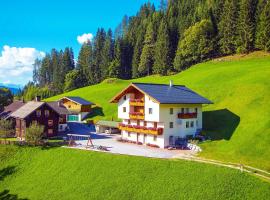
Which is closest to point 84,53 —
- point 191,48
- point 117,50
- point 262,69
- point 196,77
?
point 117,50

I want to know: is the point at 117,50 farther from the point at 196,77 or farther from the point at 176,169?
the point at 176,169

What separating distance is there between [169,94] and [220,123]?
10463 millimetres

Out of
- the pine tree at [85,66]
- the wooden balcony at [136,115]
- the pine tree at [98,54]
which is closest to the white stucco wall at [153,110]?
the wooden balcony at [136,115]

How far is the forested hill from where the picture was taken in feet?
331

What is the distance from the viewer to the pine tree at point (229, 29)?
340ft

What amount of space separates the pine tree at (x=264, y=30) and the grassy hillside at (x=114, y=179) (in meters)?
64.4

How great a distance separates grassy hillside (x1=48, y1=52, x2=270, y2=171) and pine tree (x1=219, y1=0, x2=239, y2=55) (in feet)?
12.1

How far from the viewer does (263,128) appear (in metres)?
50.9

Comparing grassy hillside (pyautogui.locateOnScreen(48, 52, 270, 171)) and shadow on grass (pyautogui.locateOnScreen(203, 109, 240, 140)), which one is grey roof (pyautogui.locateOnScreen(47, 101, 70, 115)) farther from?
shadow on grass (pyautogui.locateOnScreen(203, 109, 240, 140))

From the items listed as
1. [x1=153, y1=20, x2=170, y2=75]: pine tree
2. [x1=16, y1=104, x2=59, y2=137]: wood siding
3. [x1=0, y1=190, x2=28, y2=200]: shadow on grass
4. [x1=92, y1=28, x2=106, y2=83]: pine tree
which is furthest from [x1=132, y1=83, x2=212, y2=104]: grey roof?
[x1=92, y1=28, x2=106, y2=83]: pine tree

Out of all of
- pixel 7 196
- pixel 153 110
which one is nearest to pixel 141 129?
pixel 153 110

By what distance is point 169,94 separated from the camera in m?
56.8

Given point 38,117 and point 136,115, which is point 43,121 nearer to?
point 38,117

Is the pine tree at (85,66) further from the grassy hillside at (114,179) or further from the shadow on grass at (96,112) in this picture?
the grassy hillside at (114,179)
